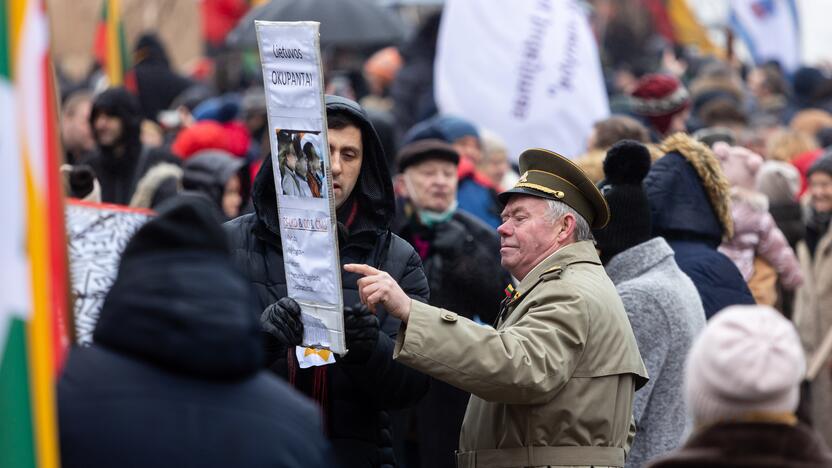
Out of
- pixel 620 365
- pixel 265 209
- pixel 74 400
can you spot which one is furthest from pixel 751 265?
pixel 74 400

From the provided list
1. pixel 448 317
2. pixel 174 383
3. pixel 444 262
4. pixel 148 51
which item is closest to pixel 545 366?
pixel 448 317

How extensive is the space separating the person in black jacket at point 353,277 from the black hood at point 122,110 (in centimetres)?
433

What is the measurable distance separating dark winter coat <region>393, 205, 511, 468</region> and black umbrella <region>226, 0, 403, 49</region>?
416 centimetres

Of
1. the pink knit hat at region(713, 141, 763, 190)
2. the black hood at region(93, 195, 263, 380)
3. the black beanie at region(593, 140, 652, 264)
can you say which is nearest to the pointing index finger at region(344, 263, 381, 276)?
the black hood at region(93, 195, 263, 380)

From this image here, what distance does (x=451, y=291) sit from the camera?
6.80 metres

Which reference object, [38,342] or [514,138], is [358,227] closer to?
[38,342]

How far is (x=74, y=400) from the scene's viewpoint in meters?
2.92

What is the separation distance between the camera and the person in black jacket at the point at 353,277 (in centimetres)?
446

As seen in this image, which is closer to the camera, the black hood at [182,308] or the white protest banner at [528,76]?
the black hood at [182,308]

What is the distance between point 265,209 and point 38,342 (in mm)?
1898

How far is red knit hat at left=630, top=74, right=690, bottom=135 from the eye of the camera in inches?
364

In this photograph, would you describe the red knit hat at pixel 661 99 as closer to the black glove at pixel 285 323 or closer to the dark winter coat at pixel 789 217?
the dark winter coat at pixel 789 217

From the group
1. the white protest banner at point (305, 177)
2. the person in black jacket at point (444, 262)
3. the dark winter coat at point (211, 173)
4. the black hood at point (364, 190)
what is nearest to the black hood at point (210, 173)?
the dark winter coat at point (211, 173)

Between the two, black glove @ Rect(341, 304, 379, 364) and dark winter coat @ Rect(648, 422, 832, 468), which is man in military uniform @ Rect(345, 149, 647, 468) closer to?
black glove @ Rect(341, 304, 379, 364)
